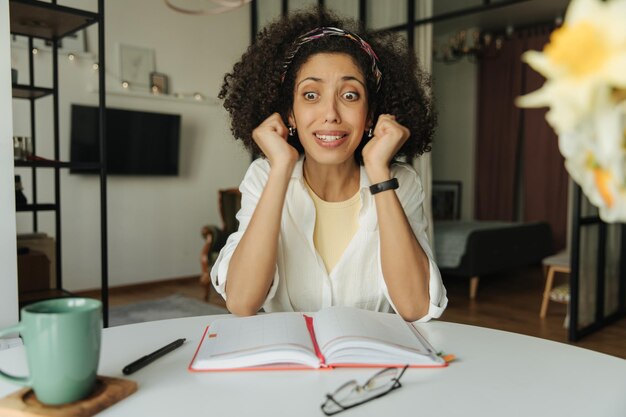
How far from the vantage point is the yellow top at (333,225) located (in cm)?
138

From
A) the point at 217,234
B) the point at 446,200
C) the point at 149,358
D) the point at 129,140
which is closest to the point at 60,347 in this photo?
the point at 149,358

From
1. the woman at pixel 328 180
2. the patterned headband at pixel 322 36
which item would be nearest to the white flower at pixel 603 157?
the woman at pixel 328 180

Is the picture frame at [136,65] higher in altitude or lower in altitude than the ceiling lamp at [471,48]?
lower

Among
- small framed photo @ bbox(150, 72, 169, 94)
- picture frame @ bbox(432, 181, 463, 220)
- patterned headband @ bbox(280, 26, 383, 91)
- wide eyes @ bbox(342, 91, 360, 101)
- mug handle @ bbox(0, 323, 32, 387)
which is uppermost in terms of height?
small framed photo @ bbox(150, 72, 169, 94)

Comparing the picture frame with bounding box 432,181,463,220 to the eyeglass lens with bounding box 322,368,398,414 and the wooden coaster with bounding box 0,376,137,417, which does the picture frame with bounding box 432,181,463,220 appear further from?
the wooden coaster with bounding box 0,376,137,417

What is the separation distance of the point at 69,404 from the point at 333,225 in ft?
2.87

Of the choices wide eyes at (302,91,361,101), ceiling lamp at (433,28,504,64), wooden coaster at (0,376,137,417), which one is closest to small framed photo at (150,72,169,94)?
ceiling lamp at (433,28,504,64)

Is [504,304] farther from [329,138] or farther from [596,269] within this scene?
[329,138]

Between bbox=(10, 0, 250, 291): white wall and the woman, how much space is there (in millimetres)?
3183

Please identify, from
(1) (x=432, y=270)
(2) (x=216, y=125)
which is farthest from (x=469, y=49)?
(1) (x=432, y=270)

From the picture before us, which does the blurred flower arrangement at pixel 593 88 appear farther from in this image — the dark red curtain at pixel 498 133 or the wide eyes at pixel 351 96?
the dark red curtain at pixel 498 133

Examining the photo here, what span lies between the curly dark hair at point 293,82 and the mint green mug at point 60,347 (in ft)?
3.24

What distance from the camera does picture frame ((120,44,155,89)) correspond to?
15.1 ft

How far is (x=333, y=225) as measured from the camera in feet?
4.62
